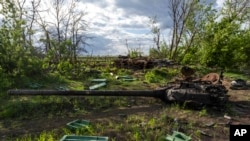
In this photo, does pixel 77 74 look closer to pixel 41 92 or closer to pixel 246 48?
pixel 41 92

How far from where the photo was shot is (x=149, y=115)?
18.2ft

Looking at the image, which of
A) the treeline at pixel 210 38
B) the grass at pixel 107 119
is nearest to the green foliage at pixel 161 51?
the treeline at pixel 210 38

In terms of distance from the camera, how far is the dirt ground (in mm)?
4688

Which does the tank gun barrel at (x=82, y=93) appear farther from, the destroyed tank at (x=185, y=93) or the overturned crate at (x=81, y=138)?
the overturned crate at (x=81, y=138)

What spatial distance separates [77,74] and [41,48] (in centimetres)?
194

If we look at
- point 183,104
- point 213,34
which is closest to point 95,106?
point 183,104

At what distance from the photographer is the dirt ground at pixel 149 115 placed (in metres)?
4.69

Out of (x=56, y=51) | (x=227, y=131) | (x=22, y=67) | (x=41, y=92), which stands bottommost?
(x=227, y=131)

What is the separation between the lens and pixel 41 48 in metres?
10.7

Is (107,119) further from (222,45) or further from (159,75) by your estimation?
(222,45)

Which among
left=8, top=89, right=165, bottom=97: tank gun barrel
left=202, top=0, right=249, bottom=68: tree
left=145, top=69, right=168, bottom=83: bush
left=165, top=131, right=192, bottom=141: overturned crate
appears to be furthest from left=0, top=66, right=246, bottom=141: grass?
left=202, top=0, right=249, bottom=68: tree

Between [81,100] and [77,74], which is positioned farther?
[77,74]

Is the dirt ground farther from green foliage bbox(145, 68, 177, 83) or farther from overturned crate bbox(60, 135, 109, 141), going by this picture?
green foliage bbox(145, 68, 177, 83)

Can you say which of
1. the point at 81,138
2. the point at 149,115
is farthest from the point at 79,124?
the point at 149,115
